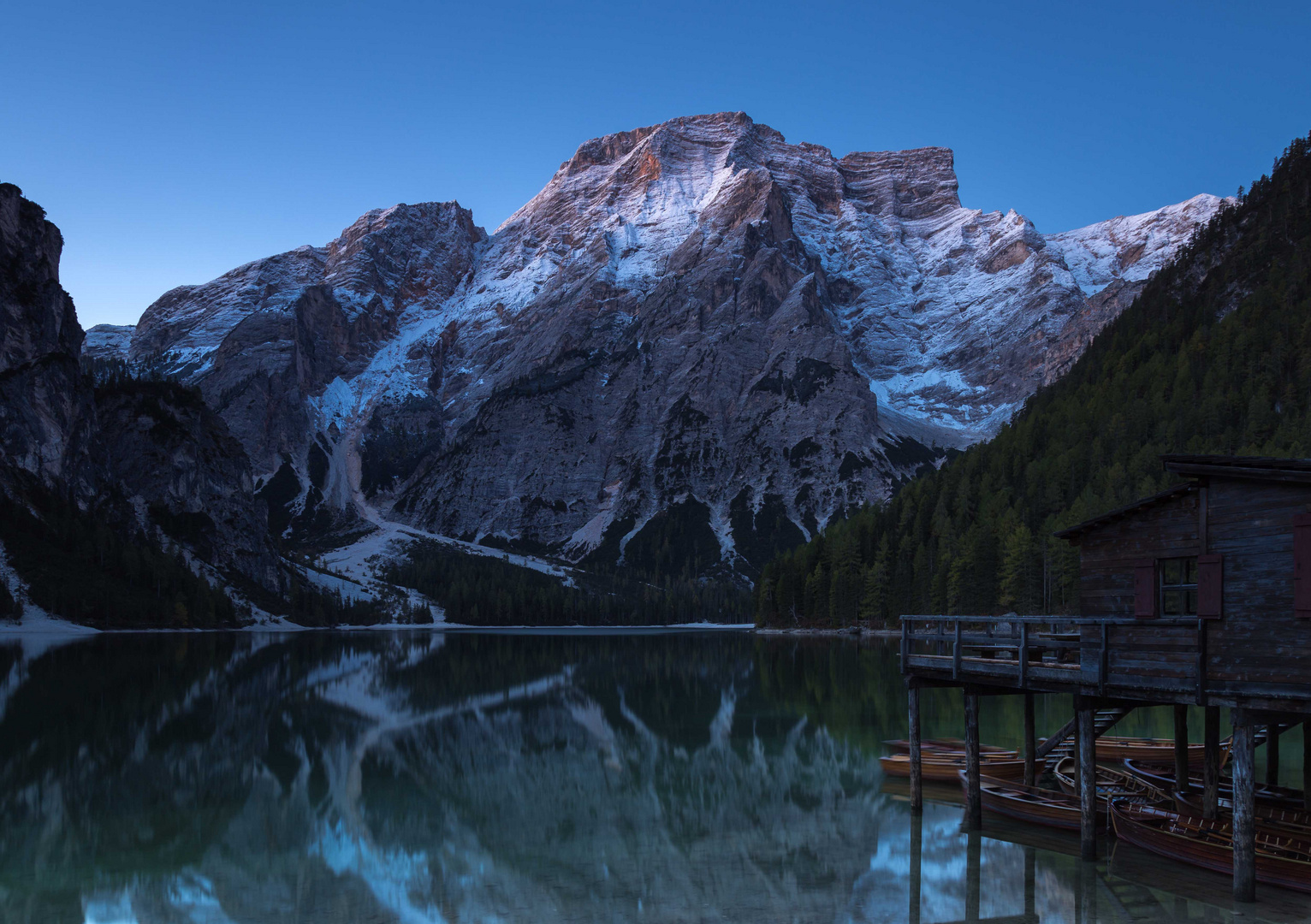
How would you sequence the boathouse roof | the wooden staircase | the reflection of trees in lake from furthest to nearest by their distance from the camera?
the wooden staircase
the reflection of trees in lake
the boathouse roof

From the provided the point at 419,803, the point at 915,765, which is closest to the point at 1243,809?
the point at 915,765

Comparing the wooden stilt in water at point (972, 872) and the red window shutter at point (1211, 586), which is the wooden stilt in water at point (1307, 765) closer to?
the red window shutter at point (1211, 586)

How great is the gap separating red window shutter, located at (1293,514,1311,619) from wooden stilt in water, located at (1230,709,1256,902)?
2593 millimetres

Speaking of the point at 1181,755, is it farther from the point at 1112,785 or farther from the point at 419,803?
the point at 419,803

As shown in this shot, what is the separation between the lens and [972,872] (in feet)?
79.8

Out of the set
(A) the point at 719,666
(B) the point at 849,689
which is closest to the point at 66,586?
(A) the point at 719,666

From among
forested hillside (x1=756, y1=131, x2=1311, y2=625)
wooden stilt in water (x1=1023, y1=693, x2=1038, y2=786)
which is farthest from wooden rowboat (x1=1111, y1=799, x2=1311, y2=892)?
forested hillside (x1=756, y1=131, x2=1311, y2=625)

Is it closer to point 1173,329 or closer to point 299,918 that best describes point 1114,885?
point 299,918

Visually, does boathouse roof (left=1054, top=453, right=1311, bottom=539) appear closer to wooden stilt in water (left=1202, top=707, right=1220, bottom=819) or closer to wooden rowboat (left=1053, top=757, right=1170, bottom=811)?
wooden stilt in water (left=1202, top=707, right=1220, bottom=819)

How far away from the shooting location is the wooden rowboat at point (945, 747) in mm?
35812

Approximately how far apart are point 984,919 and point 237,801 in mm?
24430

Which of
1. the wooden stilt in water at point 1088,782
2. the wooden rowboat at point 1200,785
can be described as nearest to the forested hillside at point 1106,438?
the wooden rowboat at point 1200,785

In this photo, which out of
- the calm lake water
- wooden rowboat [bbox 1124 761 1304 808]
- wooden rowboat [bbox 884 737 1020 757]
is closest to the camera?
the calm lake water

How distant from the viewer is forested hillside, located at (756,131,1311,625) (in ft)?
355
